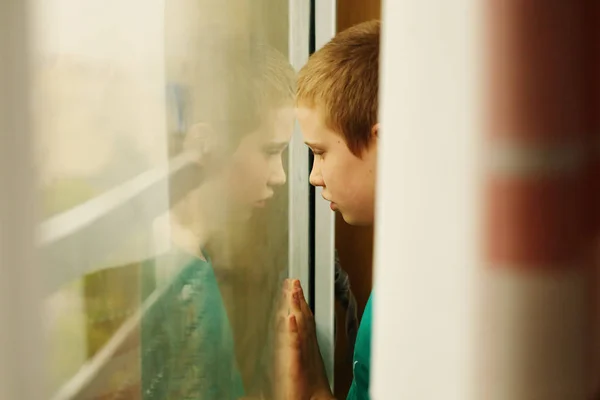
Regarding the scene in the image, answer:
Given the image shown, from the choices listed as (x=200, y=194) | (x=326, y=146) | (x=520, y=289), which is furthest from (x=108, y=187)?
(x=520, y=289)

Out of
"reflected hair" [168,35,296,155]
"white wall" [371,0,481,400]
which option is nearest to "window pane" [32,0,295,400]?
"reflected hair" [168,35,296,155]

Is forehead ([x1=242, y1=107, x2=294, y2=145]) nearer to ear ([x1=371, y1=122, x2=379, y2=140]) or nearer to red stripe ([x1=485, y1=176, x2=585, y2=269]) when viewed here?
ear ([x1=371, y1=122, x2=379, y2=140])

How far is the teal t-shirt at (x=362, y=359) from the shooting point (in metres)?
0.52

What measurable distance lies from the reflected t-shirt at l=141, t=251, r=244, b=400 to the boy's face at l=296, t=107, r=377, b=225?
119 millimetres

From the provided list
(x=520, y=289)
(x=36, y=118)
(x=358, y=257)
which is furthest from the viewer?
(x=358, y=257)

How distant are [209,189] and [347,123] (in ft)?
0.40

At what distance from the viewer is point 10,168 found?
41 cm

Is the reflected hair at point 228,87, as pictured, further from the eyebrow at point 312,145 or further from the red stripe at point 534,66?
the red stripe at point 534,66

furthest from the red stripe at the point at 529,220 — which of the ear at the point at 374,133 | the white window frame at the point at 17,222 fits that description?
the white window frame at the point at 17,222

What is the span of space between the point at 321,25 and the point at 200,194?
170 mm

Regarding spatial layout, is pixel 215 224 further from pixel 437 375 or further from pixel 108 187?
pixel 437 375

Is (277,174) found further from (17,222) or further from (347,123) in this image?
(17,222)

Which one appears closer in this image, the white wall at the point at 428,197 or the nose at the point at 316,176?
the white wall at the point at 428,197

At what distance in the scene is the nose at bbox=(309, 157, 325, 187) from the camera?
0.50 metres
